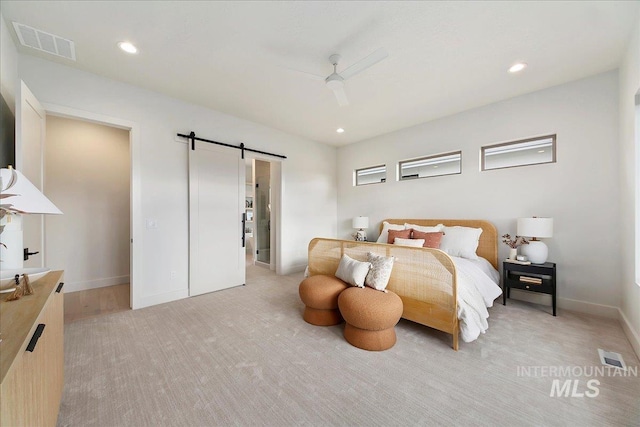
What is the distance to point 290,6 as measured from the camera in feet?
6.35

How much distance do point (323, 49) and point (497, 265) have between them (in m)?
3.68

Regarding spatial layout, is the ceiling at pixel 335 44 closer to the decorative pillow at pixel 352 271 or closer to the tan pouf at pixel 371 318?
the decorative pillow at pixel 352 271

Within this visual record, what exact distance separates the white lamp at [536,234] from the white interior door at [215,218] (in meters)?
4.05

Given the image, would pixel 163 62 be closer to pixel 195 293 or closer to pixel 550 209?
pixel 195 293

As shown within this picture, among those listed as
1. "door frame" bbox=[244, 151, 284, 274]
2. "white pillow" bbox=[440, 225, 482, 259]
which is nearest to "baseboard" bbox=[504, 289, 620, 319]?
"white pillow" bbox=[440, 225, 482, 259]

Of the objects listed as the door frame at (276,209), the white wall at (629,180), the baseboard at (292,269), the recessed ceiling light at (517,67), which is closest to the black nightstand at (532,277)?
the white wall at (629,180)

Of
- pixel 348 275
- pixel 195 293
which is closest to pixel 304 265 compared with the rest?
pixel 195 293

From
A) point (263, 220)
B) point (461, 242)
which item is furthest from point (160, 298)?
point (461, 242)

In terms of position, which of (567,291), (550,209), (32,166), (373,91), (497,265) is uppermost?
(373,91)

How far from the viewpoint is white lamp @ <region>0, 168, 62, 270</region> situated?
4.18 ft

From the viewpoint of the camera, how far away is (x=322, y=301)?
258 centimetres

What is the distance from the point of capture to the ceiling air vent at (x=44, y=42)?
2152mm

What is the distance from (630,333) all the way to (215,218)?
500cm

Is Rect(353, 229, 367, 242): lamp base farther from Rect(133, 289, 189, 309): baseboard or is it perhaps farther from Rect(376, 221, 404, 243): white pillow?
Rect(133, 289, 189, 309): baseboard
